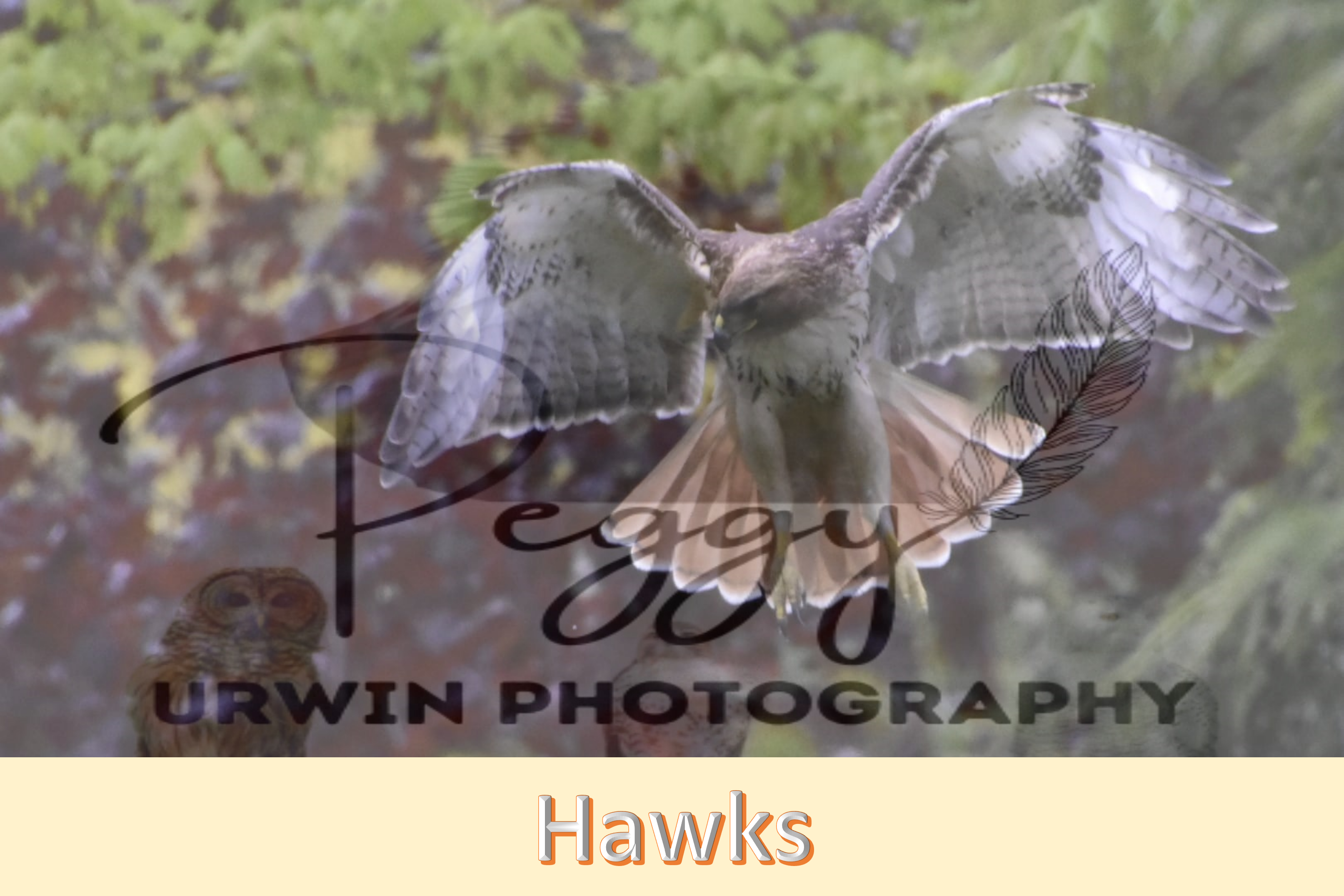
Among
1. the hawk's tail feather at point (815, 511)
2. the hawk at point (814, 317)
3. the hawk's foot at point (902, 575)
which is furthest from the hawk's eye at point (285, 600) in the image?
the hawk's foot at point (902, 575)

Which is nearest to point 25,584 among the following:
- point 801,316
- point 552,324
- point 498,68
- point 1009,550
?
point 552,324

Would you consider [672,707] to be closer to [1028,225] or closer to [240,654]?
[240,654]

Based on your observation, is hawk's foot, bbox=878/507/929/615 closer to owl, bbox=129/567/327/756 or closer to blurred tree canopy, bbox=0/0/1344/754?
blurred tree canopy, bbox=0/0/1344/754

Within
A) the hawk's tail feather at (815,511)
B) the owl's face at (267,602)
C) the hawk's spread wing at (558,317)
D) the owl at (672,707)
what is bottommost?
the owl at (672,707)

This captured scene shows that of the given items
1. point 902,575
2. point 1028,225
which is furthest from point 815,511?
point 1028,225

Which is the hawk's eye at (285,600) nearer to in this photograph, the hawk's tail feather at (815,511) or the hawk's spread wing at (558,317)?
the hawk's spread wing at (558,317)

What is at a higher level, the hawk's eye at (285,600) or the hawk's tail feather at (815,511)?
the hawk's tail feather at (815,511)

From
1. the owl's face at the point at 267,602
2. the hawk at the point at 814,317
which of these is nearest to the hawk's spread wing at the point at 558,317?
the hawk at the point at 814,317
